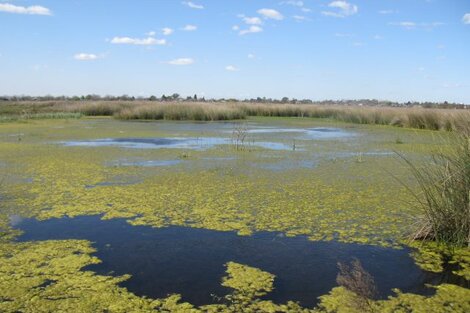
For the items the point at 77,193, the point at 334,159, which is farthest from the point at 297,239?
the point at 334,159

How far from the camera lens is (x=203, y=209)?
5145mm

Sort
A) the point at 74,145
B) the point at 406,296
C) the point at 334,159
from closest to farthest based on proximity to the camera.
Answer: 1. the point at 406,296
2. the point at 334,159
3. the point at 74,145

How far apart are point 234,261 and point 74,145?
892 cm

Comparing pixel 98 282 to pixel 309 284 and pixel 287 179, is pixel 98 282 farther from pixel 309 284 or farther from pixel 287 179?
pixel 287 179

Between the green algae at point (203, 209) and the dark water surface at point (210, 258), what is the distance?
11 centimetres

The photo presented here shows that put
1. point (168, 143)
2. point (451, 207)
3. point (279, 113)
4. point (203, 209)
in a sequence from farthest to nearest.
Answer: point (279, 113) < point (168, 143) < point (203, 209) < point (451, 207)

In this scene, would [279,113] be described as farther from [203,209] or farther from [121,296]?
[121,296]

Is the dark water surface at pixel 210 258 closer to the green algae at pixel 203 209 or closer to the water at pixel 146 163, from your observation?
the green algae at pixel 203 209

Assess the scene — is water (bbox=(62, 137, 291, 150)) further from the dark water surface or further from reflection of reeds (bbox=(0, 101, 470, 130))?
the dark water surface

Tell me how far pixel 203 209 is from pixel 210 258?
1.48 m

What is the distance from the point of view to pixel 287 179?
22.7 feet

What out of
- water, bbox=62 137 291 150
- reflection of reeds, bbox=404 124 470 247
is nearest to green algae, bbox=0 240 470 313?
reflection of reeds, bbox=404 124 470 247

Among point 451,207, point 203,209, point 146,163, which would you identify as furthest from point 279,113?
point 451,207

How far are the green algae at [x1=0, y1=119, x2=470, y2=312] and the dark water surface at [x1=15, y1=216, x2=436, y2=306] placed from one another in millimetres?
113
